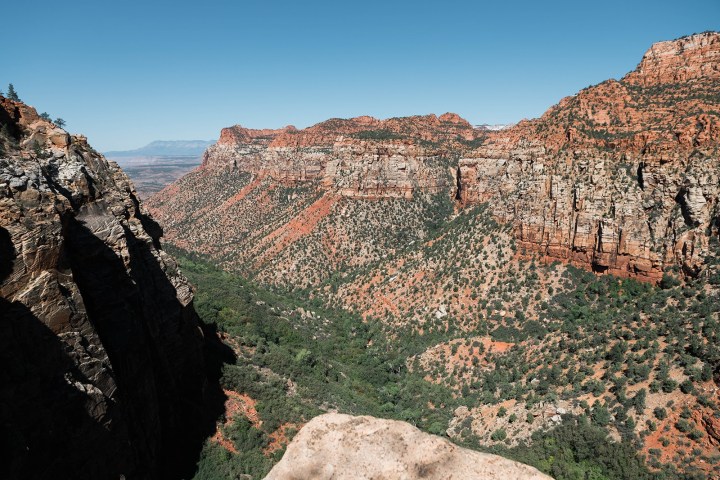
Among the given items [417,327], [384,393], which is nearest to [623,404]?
[384,393]

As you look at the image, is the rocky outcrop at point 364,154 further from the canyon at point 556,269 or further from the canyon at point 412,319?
the canyon at point 412,319

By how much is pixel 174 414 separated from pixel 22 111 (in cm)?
2209

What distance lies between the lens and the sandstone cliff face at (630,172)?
4478 cm

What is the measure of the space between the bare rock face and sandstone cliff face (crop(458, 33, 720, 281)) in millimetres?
41323

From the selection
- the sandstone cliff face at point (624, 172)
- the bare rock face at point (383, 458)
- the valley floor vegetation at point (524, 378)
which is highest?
the sandstone cliff face at point (624, 172)

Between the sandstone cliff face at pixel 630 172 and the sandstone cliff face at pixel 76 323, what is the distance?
47853mm

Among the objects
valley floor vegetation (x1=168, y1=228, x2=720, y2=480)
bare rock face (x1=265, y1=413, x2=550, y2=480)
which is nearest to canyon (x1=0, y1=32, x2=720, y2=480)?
bare rock face (x1=265, y1=413, x2=550, y2=480)

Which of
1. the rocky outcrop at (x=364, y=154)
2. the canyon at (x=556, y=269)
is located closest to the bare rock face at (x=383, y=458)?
the canyon at (x=556, y=269)

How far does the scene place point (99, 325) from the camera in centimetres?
2061

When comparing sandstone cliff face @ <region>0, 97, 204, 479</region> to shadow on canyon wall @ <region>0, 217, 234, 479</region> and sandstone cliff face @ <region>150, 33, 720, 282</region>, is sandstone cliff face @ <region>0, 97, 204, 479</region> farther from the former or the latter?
sandstone cliff face @ <region>150, 33, 720, 282</region>

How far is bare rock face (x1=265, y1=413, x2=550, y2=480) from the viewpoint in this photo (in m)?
12.5

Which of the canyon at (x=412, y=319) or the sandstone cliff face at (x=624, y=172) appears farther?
the sandstone cliff face at (x=624, y=172)

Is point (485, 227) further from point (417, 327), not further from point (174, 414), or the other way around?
point (174, 414)

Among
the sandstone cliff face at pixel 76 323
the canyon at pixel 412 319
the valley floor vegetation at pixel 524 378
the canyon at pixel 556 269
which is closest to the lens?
the sandstone cliff face at pixel 76 323
